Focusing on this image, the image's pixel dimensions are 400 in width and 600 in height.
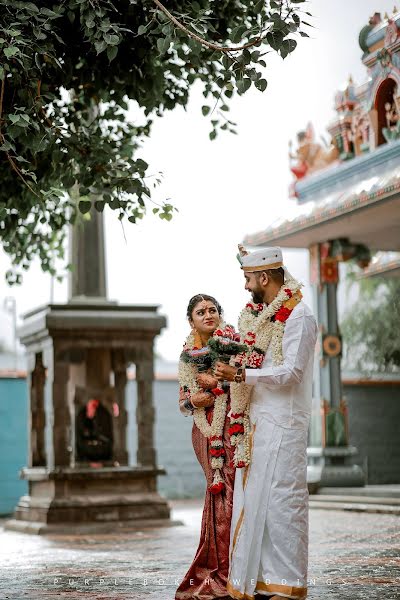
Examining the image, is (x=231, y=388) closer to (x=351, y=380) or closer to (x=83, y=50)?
(x=83, y=50)

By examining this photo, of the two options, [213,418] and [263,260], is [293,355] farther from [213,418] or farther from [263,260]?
[213,418]

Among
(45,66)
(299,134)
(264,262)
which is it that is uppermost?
(299,134)

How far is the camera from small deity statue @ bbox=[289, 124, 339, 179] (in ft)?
44.7

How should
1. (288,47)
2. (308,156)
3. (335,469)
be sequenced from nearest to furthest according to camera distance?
(288,47) < (335,469) < (308,156)

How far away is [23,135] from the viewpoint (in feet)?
22.1

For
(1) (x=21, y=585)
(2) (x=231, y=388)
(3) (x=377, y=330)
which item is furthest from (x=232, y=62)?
(3) (x=377, y=330)

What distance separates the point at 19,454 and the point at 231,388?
10.7 m

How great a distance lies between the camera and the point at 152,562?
774 centimetres

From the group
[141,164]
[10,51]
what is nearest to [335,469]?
[141,164]

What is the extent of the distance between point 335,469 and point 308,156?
406cm

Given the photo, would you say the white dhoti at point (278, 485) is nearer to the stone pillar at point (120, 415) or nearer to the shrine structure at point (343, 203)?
the shrine structure at point (343, 203)

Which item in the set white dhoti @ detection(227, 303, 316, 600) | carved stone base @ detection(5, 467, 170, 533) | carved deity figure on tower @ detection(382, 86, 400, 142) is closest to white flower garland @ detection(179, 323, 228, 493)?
white dhoti @ detection(227, 303, 316, 600)

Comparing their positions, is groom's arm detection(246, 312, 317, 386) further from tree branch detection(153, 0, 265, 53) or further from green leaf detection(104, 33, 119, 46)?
green leaf detection(104, 33, 119, 46)

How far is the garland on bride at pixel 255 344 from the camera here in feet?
17.8
